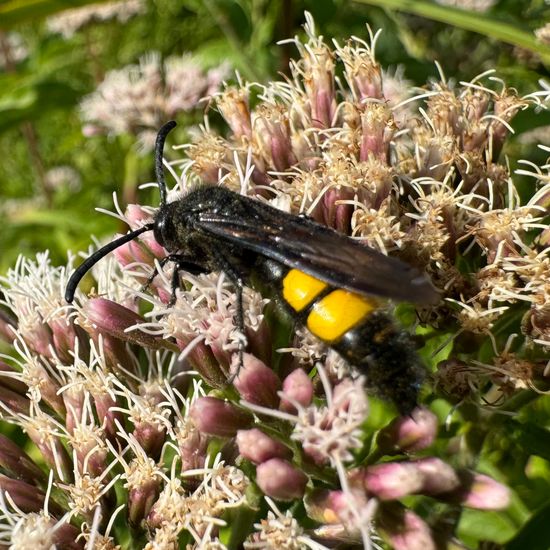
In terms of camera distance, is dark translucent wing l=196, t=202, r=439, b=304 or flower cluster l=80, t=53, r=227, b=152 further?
flower cluster l=80, t=53, r=227, b=152

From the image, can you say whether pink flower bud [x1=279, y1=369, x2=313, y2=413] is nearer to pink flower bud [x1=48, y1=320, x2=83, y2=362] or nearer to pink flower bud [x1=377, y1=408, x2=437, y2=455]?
pink flower bud [x1=377, y1=408, x2=437, y2=455]

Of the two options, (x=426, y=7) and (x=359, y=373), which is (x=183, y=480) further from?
(x=426, y=7)

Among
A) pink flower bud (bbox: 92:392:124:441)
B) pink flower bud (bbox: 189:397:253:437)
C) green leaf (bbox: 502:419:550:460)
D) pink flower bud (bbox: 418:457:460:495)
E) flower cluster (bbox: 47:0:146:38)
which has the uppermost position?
flower cluster (bbox: 47:0:146:38)

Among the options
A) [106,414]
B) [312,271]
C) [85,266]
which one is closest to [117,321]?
[85,266]

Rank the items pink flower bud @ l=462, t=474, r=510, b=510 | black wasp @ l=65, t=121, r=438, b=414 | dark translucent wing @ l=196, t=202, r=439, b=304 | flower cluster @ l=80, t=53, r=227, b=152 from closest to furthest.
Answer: dark translucent wing @ l=196, t=202, r=439, b=304 < black wasp @ l=65, t=121, r=438, b=414 < pink flower bud @ l=462, t=474, r=510, b=510 < flower cluster @ l=80, t=53, r=227, b=152

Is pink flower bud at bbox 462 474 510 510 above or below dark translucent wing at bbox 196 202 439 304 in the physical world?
below

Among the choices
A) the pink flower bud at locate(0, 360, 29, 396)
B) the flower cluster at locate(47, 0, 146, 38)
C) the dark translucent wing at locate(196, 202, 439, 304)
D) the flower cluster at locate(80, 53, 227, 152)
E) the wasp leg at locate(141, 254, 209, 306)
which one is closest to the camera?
the dark translucent wing at locate(196, 202, 439, 304)

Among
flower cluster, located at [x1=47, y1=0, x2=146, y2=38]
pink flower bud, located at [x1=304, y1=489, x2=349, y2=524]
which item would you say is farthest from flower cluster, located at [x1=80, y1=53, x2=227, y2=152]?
pink flower bud, located at [x1=304, y1=489, x2=349, y2=524]
